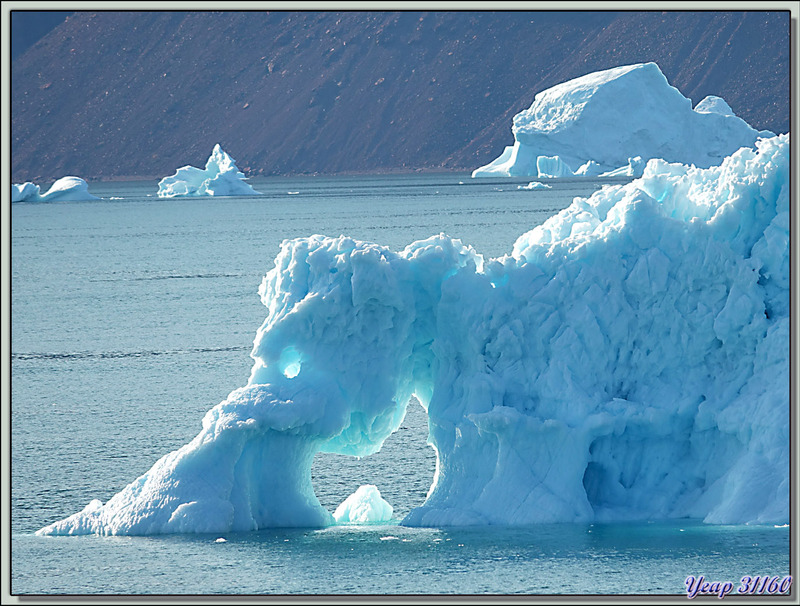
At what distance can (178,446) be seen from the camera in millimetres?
19109

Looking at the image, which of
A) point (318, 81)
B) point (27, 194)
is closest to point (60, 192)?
point (27, 194)

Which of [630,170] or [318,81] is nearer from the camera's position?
[630,170]

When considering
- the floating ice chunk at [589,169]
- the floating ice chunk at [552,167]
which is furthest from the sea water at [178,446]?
the floating ice chunk at [552,167]

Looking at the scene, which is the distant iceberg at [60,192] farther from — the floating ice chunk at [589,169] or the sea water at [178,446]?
the sea water at [178,446]

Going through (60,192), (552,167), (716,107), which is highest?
(716,107)

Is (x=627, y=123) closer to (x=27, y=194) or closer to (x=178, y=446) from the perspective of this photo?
(x=27, y=194)

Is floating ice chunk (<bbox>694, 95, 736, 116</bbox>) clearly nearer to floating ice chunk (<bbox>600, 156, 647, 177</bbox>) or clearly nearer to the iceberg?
the iceberg

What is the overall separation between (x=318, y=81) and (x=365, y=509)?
149 metres

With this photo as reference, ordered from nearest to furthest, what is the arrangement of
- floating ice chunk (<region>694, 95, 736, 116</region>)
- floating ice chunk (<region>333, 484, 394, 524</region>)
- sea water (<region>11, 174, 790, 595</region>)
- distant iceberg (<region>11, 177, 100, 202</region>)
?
sea water (<region>11, 174, 790, 595</region>), floating ice chunk (<region>333, 484, 394, 524</region>), floating ice chunk (<region>694, 95, 736, 116</region>), distant iceberg (<region>11, 177, 100, 202</region>)

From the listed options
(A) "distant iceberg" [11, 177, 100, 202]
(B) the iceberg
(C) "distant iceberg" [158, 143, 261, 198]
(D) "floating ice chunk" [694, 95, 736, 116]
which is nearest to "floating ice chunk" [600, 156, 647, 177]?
(B) the iceberg

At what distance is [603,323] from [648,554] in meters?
2.76

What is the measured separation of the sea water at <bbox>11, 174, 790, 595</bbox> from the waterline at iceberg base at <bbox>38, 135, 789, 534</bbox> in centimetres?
39

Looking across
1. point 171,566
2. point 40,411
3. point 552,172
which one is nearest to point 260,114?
point 552,172

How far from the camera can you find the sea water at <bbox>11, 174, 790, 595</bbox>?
12.4 m
